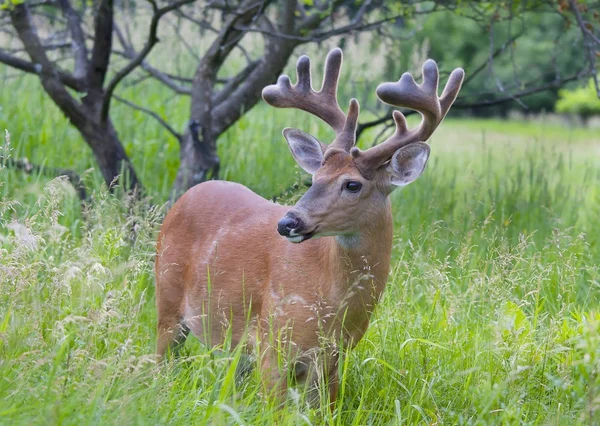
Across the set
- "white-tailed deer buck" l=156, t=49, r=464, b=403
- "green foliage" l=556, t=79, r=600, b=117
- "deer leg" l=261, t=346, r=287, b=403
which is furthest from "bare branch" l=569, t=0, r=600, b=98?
"green foliage" l=556, t=79, r=600, b=117

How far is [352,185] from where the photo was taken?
3.91 m

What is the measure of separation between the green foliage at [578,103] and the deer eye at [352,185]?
20.9 meters

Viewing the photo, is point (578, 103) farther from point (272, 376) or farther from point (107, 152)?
point (272, 376)

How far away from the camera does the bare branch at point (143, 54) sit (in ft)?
17.6

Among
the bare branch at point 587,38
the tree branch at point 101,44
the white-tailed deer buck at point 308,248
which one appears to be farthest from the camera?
the tree branch at point 101,44

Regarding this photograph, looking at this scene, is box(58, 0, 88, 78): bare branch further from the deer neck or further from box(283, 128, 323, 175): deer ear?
the deer neck

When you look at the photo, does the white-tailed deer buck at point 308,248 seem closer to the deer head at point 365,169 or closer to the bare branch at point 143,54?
the deer head at point 365,169

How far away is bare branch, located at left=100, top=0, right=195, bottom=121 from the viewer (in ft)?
17.6

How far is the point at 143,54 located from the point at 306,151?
5.68ft

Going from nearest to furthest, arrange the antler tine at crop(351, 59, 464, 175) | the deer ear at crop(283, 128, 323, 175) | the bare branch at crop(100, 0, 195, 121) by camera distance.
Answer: the antler tine at crop(351, 59, 464, 175) < the deer ear at crop(283, 128, 323, 175) < the bare branch at crop(100, 0, 195, 121)

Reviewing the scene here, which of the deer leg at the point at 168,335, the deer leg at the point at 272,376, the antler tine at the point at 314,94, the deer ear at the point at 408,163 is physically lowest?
the deer leg at the point at 168,335

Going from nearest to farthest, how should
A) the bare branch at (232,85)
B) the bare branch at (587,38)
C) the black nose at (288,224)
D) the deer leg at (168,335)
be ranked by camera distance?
1. the black nose at (288,224)
2. the deer leg at (168,335)
3. the bare branch at (587,38)
4. the bare branch at (232,85)

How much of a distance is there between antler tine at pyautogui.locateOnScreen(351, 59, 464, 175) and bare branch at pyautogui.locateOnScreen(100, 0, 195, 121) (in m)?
1.83

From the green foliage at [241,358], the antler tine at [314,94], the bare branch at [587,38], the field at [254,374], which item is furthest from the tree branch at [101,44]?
the bare branch at [587,38]
